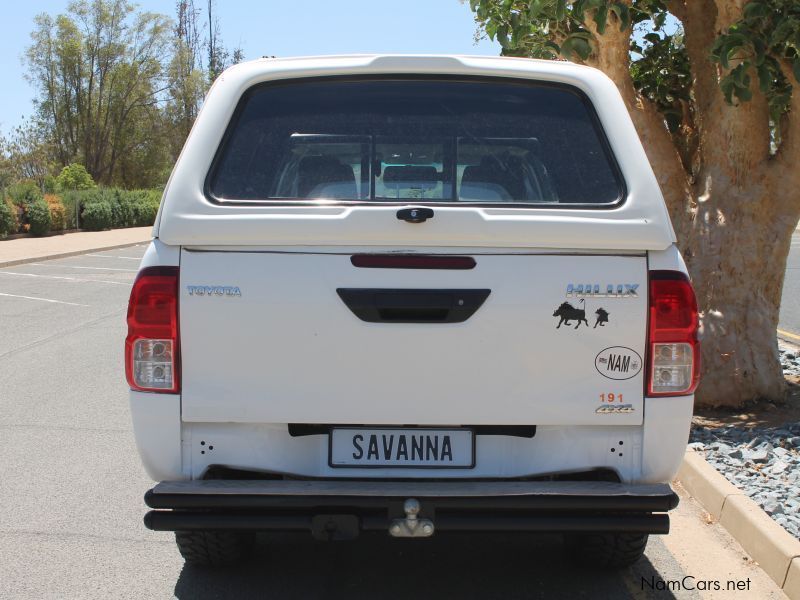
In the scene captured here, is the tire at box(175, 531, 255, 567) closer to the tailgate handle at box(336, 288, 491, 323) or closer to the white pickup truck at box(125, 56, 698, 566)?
the white pickup truck at box(125, 56, 698, 566)

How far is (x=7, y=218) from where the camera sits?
32000 millimetres

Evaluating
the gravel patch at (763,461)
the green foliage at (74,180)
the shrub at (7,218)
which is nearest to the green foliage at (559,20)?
the gravel patch at (763,461)

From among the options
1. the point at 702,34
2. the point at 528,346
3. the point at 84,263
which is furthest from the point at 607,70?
the point at 84,263

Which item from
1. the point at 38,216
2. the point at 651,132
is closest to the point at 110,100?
the point at 38,216

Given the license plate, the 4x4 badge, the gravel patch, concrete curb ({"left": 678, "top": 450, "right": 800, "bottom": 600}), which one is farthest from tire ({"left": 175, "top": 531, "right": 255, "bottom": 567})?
the gravel patch

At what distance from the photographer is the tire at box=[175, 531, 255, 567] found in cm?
423

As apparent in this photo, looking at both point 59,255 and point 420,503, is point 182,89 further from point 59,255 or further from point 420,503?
point 420,503

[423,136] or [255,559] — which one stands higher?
[423,136]

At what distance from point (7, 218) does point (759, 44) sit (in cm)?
2907

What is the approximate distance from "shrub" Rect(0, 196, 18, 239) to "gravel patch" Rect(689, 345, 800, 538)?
1128 inches

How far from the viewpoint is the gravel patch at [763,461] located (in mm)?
5191

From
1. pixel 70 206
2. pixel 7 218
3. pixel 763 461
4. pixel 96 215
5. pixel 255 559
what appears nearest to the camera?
pixel 255 559

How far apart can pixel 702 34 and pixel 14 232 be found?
96.9 feet

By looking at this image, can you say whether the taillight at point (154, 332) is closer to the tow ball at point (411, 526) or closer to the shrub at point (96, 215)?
the tow ball at point (411, 526)
